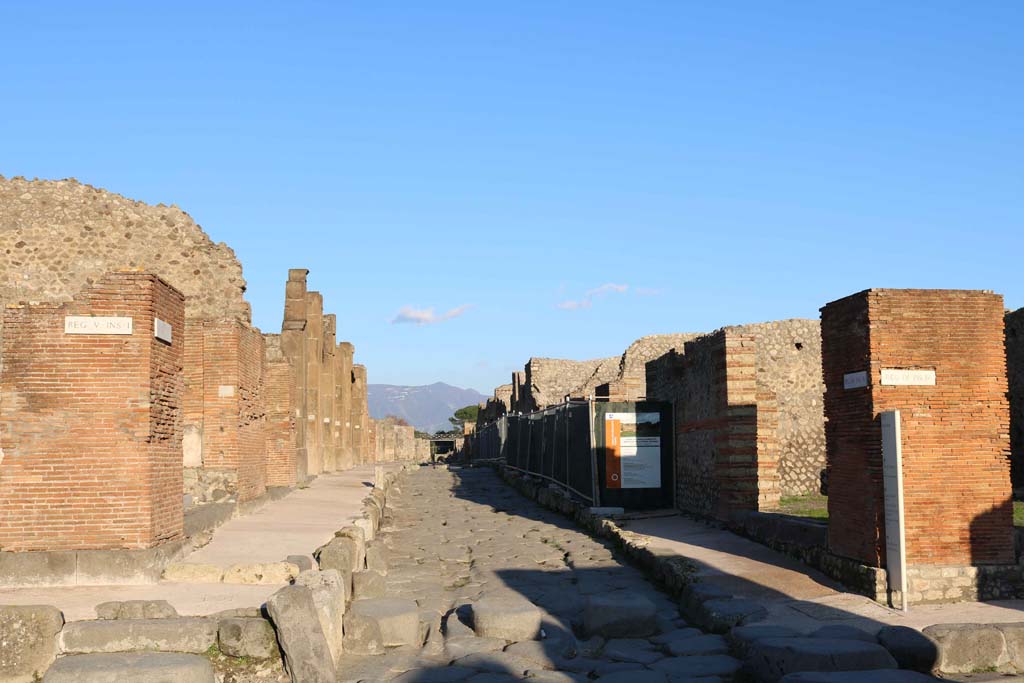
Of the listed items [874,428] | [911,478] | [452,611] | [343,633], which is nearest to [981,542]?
[911,478]

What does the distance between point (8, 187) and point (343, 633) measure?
12214mm

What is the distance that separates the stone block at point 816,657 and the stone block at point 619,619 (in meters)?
1.59

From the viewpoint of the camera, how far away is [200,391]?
13.7m

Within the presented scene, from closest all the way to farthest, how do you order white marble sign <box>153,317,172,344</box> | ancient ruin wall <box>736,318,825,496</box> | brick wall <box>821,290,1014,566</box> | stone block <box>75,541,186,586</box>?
stone block <box>75,541,186,586</box> → brick wall <box>821,290,1014,566</box> → white marble sign <box>153,317,172,344</box> → ancient ruin wall <box>736,318,825,496</box>

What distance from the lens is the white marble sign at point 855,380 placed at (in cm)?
864

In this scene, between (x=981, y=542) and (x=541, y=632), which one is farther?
(x=981, y=542)

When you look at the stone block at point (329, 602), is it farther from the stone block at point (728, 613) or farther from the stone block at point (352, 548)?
the stone block at point (728, 613)

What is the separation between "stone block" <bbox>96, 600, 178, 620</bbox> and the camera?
6840 millimetres

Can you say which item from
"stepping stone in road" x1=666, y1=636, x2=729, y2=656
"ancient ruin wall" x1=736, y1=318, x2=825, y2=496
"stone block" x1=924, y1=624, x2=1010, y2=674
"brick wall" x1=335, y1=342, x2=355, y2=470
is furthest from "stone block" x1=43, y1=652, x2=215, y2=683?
"brick wall" x1=335, y1=342, x2=355, y2=470

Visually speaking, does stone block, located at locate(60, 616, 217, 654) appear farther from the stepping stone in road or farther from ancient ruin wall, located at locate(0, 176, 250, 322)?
ancient ruin wall, located at locate(0, 176, 250, 322)

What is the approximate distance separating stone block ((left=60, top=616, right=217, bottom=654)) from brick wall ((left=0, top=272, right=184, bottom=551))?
6.63 feet

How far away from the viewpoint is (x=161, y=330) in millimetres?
9180

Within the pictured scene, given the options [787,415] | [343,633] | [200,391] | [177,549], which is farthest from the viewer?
[787,415]

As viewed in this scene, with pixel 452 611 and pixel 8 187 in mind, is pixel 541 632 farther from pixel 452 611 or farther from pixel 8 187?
pixel 8 187
